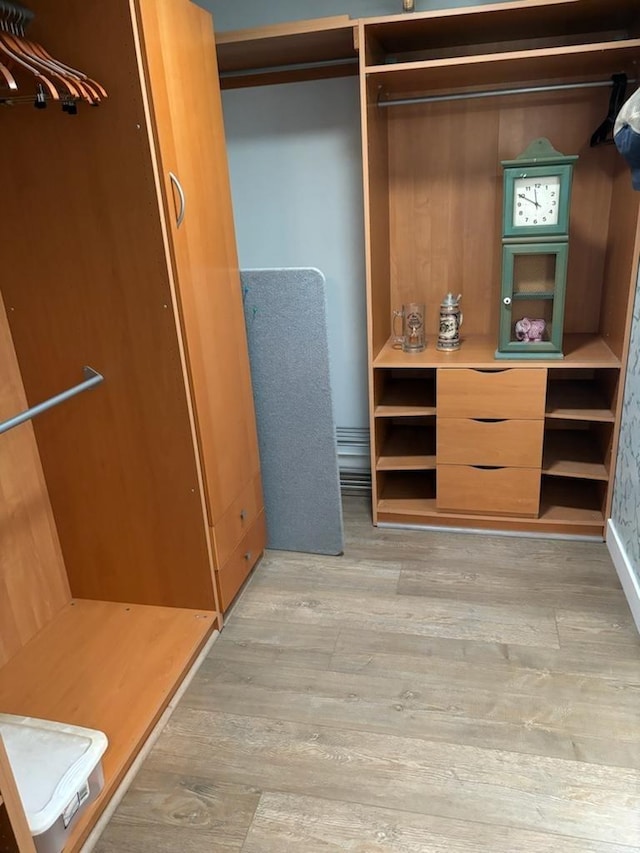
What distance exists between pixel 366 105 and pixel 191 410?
4.01 ft

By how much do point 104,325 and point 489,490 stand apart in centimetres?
157

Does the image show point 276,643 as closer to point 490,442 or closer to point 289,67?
point 490,442

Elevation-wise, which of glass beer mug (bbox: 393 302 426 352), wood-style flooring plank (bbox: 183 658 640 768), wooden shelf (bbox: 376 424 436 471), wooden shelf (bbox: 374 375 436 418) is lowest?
wood-style flooring plank (bbox: 183 658 640 768)

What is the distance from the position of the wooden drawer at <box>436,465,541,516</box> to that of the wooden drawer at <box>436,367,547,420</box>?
23 centimetres

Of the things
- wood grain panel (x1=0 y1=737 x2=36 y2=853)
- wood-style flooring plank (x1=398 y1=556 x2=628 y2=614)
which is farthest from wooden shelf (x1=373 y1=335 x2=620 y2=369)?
wood grain panel (x1=0 y1=737 x2=36 y2=853)

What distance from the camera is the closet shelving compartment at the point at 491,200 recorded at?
216 centimetres

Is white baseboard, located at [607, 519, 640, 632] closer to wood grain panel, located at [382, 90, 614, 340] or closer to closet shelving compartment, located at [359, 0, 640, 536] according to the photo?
closet shelving compartment, located at [359, 0, 640, 536]

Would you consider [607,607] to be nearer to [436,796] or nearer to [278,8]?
[436,796]

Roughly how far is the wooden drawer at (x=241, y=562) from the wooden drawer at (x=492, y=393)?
844mm

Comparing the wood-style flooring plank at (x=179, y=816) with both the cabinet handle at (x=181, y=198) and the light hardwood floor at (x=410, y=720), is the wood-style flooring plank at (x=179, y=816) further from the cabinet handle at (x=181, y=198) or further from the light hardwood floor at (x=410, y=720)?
the cabinet handle at (x=181, y=198)

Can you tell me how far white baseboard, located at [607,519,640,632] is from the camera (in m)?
2.03

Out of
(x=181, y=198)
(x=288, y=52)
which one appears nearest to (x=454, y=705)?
(x=181, y=198)

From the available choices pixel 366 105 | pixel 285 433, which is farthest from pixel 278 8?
pixel 285 433

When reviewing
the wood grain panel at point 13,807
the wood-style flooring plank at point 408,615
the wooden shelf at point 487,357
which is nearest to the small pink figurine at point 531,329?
the wooden shelf at point 487,357
